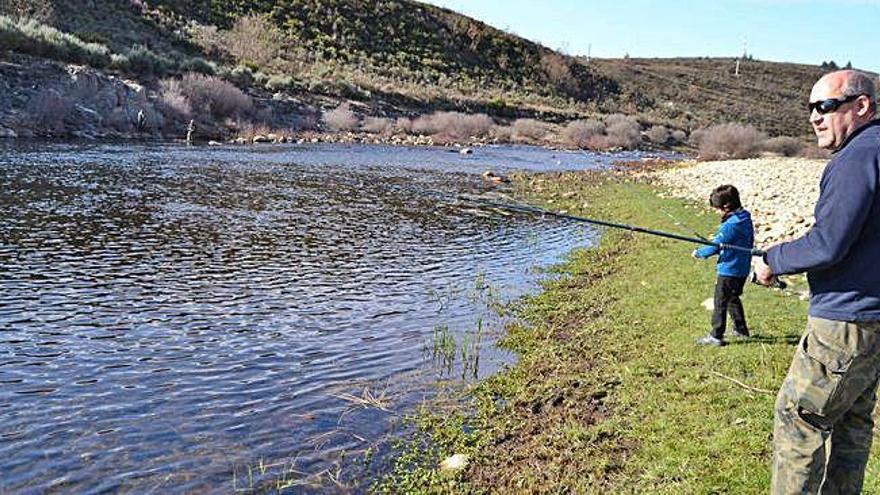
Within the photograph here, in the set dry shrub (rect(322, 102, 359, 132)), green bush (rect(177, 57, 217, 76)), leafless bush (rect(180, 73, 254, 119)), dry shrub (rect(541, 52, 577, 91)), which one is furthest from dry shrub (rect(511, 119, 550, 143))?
dry shrub (rect(541, 52, 577, 91))

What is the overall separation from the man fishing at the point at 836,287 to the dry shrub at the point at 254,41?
226 feet

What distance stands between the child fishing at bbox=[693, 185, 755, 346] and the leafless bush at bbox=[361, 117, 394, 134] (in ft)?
167

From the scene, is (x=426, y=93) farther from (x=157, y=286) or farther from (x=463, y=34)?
(x=157, y=286)

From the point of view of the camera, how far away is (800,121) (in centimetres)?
11675

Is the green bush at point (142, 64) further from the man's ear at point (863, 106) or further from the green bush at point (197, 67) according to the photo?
the man's ear at point (863, 106)

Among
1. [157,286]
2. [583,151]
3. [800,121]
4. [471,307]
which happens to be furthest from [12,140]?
[800,121]

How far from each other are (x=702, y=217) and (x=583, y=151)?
1637 inches

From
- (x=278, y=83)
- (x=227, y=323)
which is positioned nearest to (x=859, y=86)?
(x=227, y=323)

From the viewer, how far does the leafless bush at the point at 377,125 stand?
5920 cm

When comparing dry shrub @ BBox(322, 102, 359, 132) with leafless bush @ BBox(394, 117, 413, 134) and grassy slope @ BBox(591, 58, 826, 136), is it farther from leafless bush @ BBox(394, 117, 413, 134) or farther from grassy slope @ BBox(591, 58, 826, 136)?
grassy slope @ BBox(591, 58, 826, 136)

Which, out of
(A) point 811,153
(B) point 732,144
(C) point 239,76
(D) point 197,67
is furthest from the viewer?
(A) point 811,153

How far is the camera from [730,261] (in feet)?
32.0

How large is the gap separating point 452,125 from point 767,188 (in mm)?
40314

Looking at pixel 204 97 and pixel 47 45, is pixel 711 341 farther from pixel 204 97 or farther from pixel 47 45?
pixel 47 45
